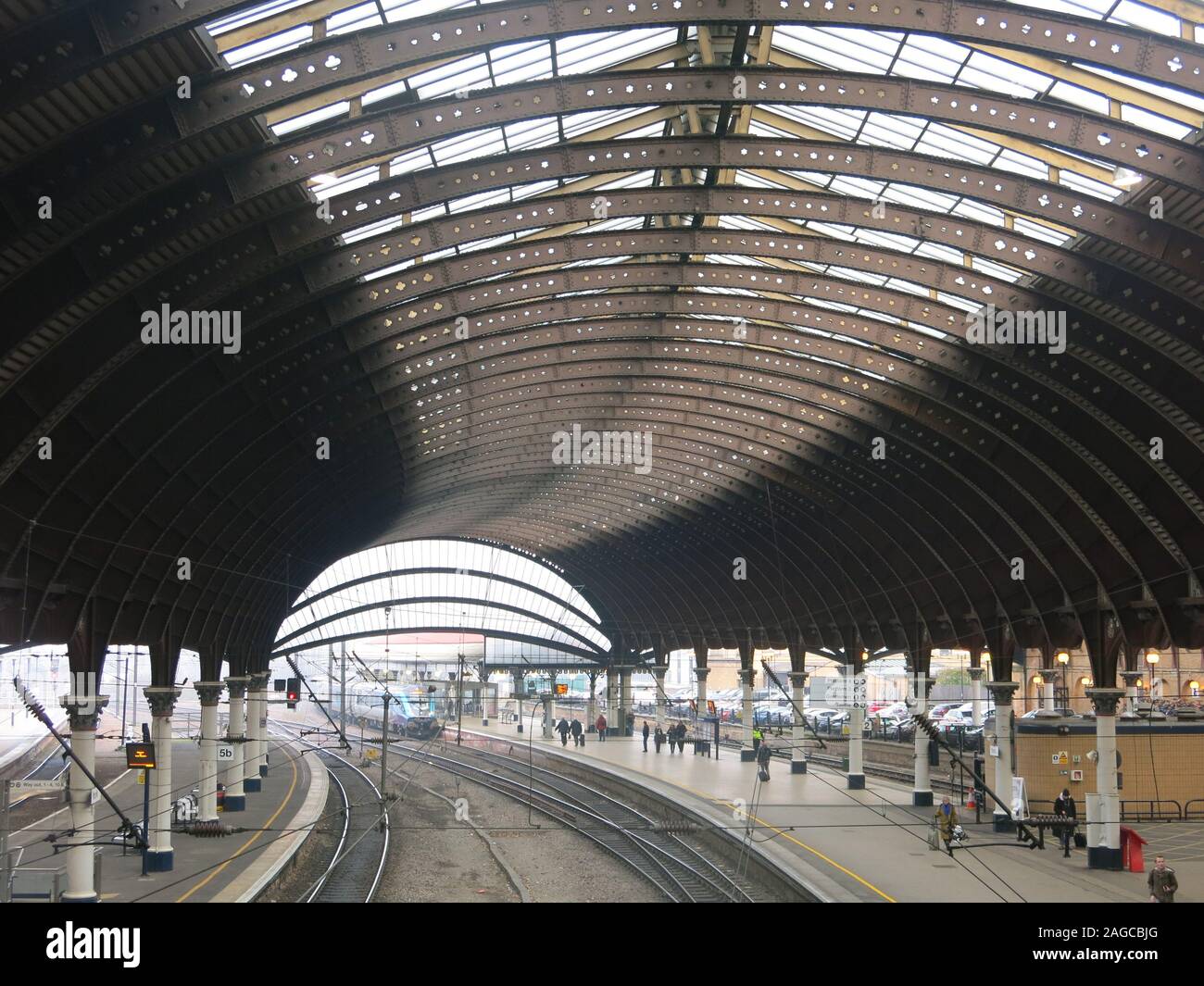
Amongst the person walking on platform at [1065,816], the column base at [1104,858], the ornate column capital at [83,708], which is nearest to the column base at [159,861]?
the ornate column capital at [83,708]

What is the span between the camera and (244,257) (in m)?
19.7

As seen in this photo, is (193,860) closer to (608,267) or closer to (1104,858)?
(608,267)

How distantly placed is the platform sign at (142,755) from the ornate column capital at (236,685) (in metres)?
16.8

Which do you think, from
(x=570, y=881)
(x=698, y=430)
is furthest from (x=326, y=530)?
(x=570, y=881)

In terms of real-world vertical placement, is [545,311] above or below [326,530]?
above

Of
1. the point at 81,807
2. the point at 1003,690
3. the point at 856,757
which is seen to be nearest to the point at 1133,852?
the point at 1003,690

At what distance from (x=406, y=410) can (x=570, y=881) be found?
14402 mm

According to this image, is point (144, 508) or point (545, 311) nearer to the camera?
point (144, 508)

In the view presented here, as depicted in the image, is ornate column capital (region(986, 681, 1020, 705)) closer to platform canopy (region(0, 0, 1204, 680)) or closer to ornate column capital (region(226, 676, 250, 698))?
platform canopy (region(0, 0, 1204, 680))

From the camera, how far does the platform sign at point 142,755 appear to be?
1160 inches

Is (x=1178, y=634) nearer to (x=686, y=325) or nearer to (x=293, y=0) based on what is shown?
(x=686, y=325)

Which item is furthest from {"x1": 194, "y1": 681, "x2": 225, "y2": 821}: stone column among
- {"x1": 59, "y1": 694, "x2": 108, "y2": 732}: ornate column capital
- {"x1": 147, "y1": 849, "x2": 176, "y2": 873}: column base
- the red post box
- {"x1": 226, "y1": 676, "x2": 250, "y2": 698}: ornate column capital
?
the red post box

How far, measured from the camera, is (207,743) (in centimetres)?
3859
